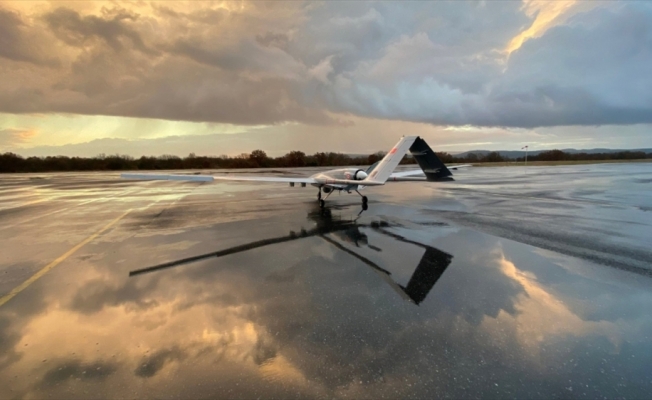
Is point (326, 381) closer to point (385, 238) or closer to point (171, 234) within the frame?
point (385, 238)

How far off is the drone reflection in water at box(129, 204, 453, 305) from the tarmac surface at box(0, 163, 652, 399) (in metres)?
0.06

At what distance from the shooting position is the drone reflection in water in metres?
5.93

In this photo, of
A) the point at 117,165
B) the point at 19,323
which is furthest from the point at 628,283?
the point at 117,165

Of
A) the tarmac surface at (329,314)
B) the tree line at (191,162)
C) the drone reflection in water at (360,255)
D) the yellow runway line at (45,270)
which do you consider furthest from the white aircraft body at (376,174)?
the tree line at (191,162)

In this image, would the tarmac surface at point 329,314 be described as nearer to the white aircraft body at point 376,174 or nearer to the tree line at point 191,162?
the white aircraft body at point 376,174

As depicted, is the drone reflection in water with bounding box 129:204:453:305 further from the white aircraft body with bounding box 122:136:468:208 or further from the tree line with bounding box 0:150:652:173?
the tree line with bounding box 0:150:652:173

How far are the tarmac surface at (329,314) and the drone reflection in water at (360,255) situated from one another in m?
0.06

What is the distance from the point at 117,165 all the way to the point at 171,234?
94.0 meters

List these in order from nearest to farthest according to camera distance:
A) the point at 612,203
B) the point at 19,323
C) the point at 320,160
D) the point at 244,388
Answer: the point at 244,388
the point at 19,323
the point at 612,203
the point at 320,160

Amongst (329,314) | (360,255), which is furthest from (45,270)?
(360,255)

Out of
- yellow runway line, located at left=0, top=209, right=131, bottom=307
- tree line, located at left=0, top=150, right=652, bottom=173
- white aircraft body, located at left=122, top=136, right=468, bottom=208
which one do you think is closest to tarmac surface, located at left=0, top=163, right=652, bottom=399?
yellow runway line, located at left=0, top=209, right=131, bottom=307

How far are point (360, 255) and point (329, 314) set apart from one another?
3.21 meters

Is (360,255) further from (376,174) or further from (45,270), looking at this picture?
(45,270)

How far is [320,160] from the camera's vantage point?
98625 millimetres
